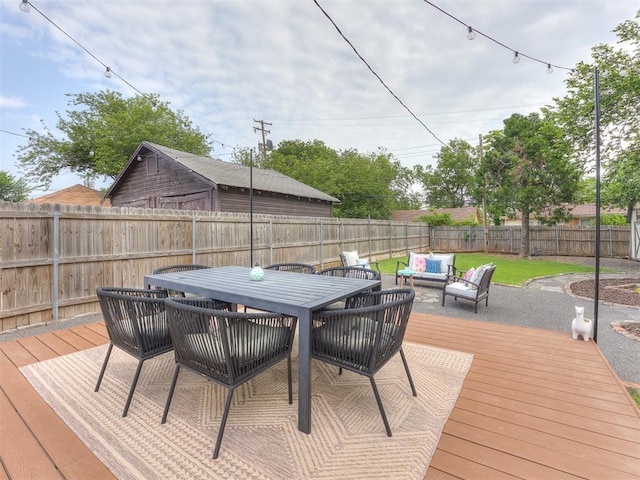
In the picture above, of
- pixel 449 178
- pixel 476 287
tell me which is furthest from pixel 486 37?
pixel 449 178

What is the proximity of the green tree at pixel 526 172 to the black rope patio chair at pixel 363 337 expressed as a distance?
40.5 feet

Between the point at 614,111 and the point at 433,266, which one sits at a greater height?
the point at 614,111

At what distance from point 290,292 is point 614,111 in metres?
11.9

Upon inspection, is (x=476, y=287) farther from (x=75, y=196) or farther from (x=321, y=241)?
(x=75, y=196)

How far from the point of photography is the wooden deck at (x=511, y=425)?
1.53 metres

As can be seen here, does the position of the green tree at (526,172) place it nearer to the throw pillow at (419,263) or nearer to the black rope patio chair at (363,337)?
the throw pillow at (419,263)

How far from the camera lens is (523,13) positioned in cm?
493

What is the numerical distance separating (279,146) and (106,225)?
26102 mm

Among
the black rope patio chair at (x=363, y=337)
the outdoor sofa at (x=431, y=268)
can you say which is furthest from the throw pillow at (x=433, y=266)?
the black rope patio chair at (x=363, y=337)

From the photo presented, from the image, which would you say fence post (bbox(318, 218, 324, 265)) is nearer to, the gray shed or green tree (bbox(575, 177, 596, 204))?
the gray shed

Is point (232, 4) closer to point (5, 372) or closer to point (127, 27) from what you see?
point (127, 27)

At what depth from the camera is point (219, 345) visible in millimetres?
1756

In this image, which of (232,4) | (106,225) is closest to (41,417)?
(106,225)

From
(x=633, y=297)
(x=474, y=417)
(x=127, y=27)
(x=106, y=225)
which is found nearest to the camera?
(x=474, y=417)
